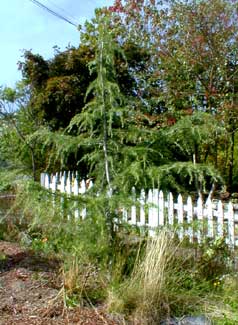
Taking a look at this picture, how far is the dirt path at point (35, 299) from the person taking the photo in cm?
296

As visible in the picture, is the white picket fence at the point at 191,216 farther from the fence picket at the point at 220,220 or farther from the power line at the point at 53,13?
the power line at the point at 53,13

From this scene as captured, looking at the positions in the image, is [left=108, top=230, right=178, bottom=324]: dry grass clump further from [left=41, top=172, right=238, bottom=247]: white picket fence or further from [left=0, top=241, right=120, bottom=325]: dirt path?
[left=41, top=172, right=238, bottom=247]: white picket fence

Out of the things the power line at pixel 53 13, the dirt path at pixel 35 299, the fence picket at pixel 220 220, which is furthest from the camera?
the power line at pixel 53 13

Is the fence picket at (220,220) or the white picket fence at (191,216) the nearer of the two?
the white picket fence at (191,216)

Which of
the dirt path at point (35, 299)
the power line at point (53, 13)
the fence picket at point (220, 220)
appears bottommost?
the dirt path at point (35, 299)

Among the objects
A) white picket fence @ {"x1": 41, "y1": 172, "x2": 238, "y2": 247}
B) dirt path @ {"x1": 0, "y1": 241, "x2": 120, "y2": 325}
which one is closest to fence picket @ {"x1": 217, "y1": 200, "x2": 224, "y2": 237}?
white picket fence @ {"x1": 41, "y1": 172, "x2": 238, "y2": 247}

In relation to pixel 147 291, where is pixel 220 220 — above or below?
above

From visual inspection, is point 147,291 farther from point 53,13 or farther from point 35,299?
point 53,13

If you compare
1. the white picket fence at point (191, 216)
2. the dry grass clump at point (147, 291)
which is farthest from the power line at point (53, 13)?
the dry grass clump at point (147, 291)

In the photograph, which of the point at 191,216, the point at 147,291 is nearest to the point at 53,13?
the point at 191,216

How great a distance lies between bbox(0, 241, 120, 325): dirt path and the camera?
296cm

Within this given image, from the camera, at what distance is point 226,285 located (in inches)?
149

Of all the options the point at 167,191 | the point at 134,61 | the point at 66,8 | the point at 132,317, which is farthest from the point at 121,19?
the point at 132,317

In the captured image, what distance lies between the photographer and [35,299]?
3225 millimetres
